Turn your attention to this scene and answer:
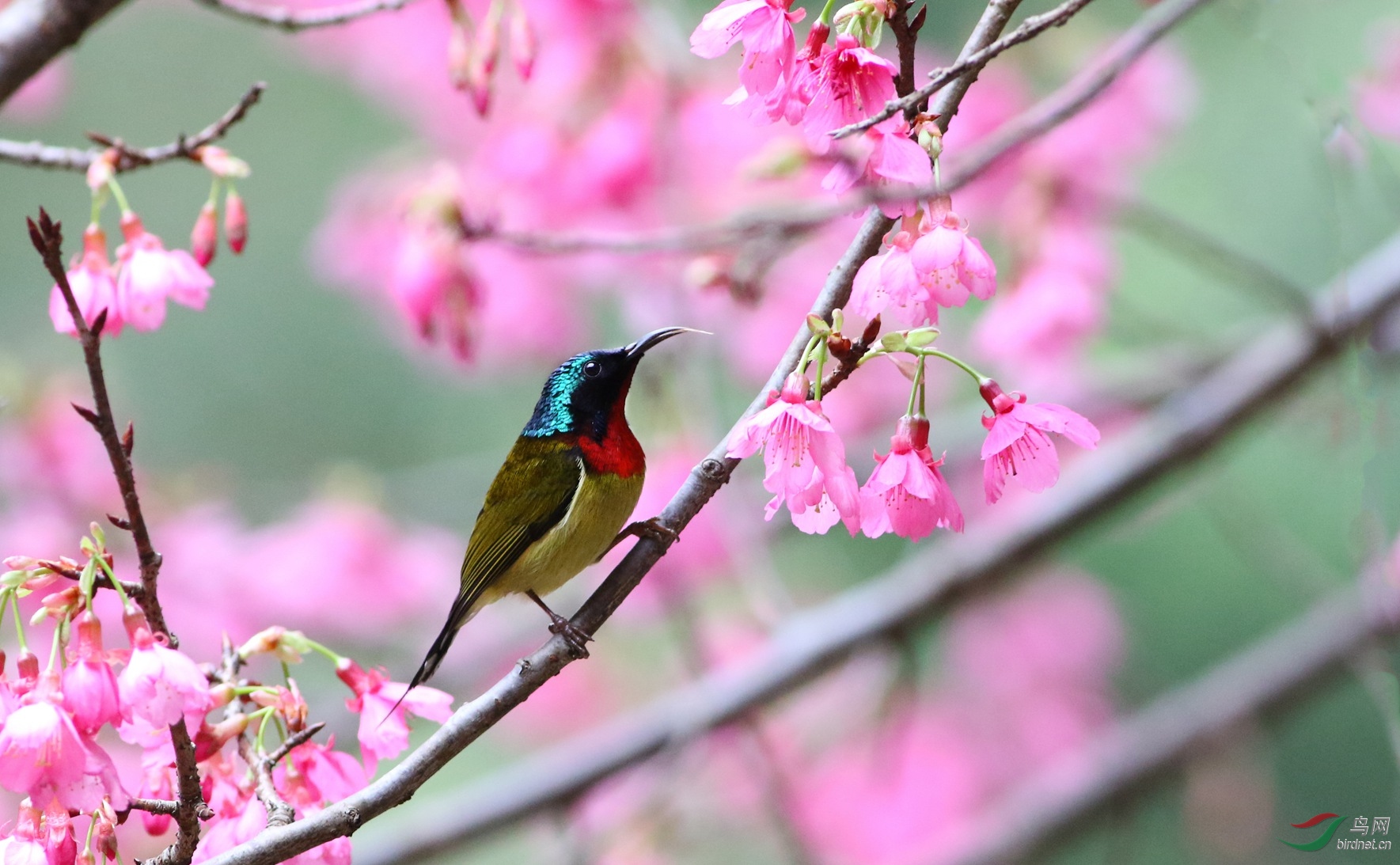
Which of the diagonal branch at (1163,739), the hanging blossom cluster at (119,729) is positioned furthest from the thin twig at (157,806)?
the diagonal branch at (1163,739)

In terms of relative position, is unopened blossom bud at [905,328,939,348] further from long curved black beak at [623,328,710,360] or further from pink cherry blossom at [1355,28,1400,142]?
pink cherry blossom at [1355,28,1400,142]

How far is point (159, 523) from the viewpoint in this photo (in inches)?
144

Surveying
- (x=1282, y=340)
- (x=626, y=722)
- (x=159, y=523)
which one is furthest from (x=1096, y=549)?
(x=159, y=523)

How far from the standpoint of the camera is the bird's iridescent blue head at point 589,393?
6.63ft

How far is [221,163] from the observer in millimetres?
1403

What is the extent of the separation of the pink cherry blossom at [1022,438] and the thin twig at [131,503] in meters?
0.71

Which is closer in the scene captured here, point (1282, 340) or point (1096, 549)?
point (1282, 340)

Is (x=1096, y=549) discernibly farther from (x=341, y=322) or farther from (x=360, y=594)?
(x=341, y=322)

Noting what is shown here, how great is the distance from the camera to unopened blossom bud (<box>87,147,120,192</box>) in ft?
4.39

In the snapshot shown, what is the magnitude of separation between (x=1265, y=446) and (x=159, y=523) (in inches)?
192

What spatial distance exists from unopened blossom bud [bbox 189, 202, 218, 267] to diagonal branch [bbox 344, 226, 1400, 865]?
1494mm

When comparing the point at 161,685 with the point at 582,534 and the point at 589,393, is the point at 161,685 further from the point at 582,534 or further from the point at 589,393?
the point at 589,393

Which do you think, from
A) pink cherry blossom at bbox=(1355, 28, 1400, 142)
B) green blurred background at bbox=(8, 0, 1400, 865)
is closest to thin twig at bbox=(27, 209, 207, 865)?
green blurred background at bbox=(8, 0, 1400, 865)

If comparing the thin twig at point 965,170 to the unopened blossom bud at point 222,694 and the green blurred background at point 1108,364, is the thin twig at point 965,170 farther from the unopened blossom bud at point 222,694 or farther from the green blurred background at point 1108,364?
the unopened blossom bud at point 222,694
